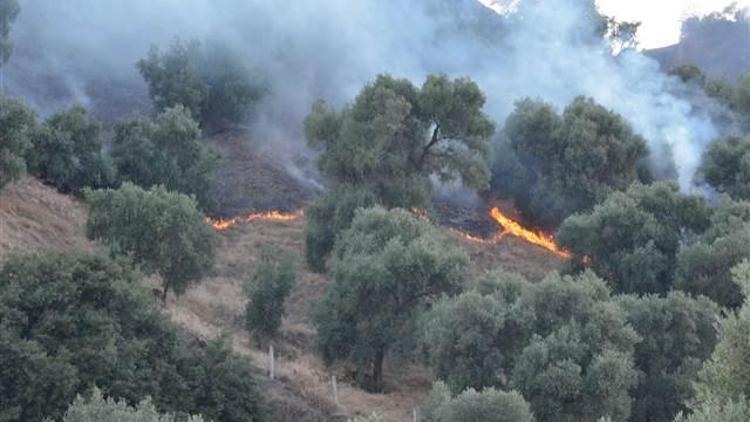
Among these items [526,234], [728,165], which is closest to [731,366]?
[526,234]

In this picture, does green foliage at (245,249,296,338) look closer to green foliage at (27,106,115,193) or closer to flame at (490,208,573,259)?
green foliage at (27,106,115,193)

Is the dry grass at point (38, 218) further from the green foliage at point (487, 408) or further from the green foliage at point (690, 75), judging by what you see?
the green foliage at point (690, 75)

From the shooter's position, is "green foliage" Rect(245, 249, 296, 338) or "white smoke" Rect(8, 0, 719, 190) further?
"white smoke" Rect(8, 0, 719, 190)

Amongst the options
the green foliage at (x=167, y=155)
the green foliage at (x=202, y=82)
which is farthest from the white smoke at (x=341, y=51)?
the green foliage at (x=167, y=155)

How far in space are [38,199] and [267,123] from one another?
84.6 feet

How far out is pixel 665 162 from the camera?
62.0m

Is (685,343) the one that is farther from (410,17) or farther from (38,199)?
(410,17)

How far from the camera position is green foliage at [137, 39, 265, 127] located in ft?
214

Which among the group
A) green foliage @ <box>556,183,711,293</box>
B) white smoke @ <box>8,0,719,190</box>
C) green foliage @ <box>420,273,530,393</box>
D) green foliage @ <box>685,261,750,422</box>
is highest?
white smoke @ <box>8,0,719,190</box>

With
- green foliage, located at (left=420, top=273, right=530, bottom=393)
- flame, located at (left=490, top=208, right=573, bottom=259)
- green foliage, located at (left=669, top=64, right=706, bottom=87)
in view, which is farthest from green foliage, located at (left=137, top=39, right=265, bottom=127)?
green foliage, located at (left=420, top=273, right=530, bottom=393)

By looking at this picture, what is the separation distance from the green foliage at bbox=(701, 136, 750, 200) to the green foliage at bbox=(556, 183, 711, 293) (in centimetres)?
768

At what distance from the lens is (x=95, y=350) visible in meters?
26.7

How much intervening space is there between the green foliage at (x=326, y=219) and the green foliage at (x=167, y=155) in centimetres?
707

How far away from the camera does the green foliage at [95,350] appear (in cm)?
2550
